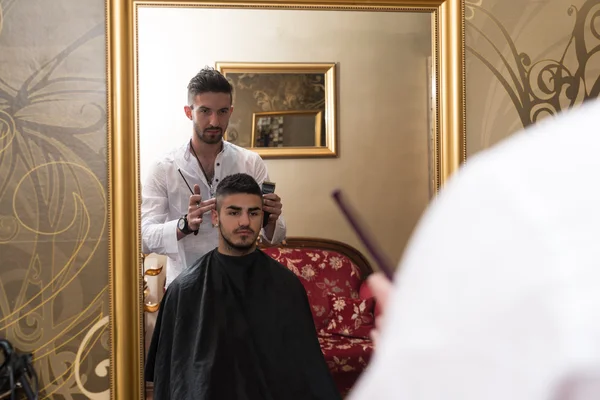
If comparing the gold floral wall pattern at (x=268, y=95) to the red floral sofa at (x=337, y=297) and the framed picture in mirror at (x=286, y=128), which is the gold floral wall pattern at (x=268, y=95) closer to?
the framed picture in mirror at (x=286, y=128)

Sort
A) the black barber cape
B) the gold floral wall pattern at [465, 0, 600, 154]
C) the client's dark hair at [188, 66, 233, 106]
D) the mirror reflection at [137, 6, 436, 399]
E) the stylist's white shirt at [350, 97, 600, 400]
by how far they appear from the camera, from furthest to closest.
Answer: the gold floral wall pattern at [465, 0, 600, 154] → the client's dark hair at [188, 66, 233, 106] → the mirror reflection at [137, 6, 436, 399] → the black barber cape → the stylist's white shirt at [350, 97, 600, 400]

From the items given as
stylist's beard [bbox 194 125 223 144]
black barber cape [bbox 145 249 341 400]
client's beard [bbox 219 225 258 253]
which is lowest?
black barber cape [bbox 145 249 341 400]

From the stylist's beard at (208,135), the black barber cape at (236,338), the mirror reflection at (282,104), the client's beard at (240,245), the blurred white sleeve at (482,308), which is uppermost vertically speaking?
the mirror reflection at (282,104)

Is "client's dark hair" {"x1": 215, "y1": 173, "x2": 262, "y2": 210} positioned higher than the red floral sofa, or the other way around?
"client's dark hair" {"x1": 215, "y1": 173, "x2": 262, "y2": 210}

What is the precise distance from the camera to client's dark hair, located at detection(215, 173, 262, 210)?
2.26 m

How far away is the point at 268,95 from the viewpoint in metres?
2.35

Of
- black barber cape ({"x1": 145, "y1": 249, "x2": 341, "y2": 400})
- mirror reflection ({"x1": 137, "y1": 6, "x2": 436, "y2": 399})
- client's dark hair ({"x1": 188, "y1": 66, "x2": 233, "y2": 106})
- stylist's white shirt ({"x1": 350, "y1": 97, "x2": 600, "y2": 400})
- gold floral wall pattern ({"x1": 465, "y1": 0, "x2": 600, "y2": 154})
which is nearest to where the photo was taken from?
stylist's white shirt ({"x1": 350, "y1": 97, "x2": 600, "y2": 400})

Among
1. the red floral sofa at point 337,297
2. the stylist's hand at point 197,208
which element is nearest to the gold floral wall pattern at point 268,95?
the stylist's hand at point 197,208

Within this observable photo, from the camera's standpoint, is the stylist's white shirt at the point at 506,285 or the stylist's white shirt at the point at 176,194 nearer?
the stylist's white shirt at the point at 506,285

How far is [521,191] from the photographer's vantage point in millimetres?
326

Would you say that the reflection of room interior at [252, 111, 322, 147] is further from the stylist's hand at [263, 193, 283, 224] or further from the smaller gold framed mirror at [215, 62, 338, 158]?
the stylist's hand at [263, 193, 283, 224]

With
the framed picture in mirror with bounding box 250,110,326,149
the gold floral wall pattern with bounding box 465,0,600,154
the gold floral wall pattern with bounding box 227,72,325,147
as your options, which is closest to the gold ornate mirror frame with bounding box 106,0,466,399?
the gold floral wall pattern with bounding box 227,72,325,147

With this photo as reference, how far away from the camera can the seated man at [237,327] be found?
2.11 m

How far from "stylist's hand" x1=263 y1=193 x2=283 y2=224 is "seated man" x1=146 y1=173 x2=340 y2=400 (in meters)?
0.04
